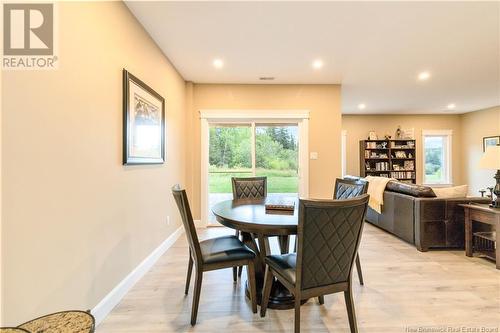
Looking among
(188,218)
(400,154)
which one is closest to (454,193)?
(188,218)

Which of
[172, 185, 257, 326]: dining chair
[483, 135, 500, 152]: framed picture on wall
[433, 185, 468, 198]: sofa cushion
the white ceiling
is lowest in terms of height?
[172, 185, 257, 326]: dining chair

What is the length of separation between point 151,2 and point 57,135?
4.82 ft

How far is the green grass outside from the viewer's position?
15.0ft

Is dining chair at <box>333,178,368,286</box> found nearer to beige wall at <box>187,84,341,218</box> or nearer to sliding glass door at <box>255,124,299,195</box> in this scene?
beige wall at <box>187,84,341,218</box>

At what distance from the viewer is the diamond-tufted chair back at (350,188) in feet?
8.02

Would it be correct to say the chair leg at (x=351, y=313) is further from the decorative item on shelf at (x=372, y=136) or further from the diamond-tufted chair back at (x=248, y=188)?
the decorative item on shelf at (x=372, y=136)

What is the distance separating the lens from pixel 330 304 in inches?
79.6

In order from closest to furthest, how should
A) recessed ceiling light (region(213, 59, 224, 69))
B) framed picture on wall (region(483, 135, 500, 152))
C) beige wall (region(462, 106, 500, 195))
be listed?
recessed ceiling light (region(213, 59, 224, 69))
framed picture on wall (region(483, 135, 500, 152))
beige wall (region(462, 106, 500, 195))

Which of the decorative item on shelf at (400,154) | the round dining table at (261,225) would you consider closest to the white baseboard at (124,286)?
the round dining table at (261,225)

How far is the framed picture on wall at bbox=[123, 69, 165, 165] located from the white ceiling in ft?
2.23

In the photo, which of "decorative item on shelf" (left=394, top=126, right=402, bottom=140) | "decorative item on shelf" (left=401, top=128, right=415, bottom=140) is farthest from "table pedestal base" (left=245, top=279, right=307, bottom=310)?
"decorative item on shelf" (left=401, top=128, right=415, bottom=140)

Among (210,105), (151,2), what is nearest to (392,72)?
(210,105)

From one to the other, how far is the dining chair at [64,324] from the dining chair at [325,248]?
1049mm

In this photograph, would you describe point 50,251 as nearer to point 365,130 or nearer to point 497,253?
point 497,253
